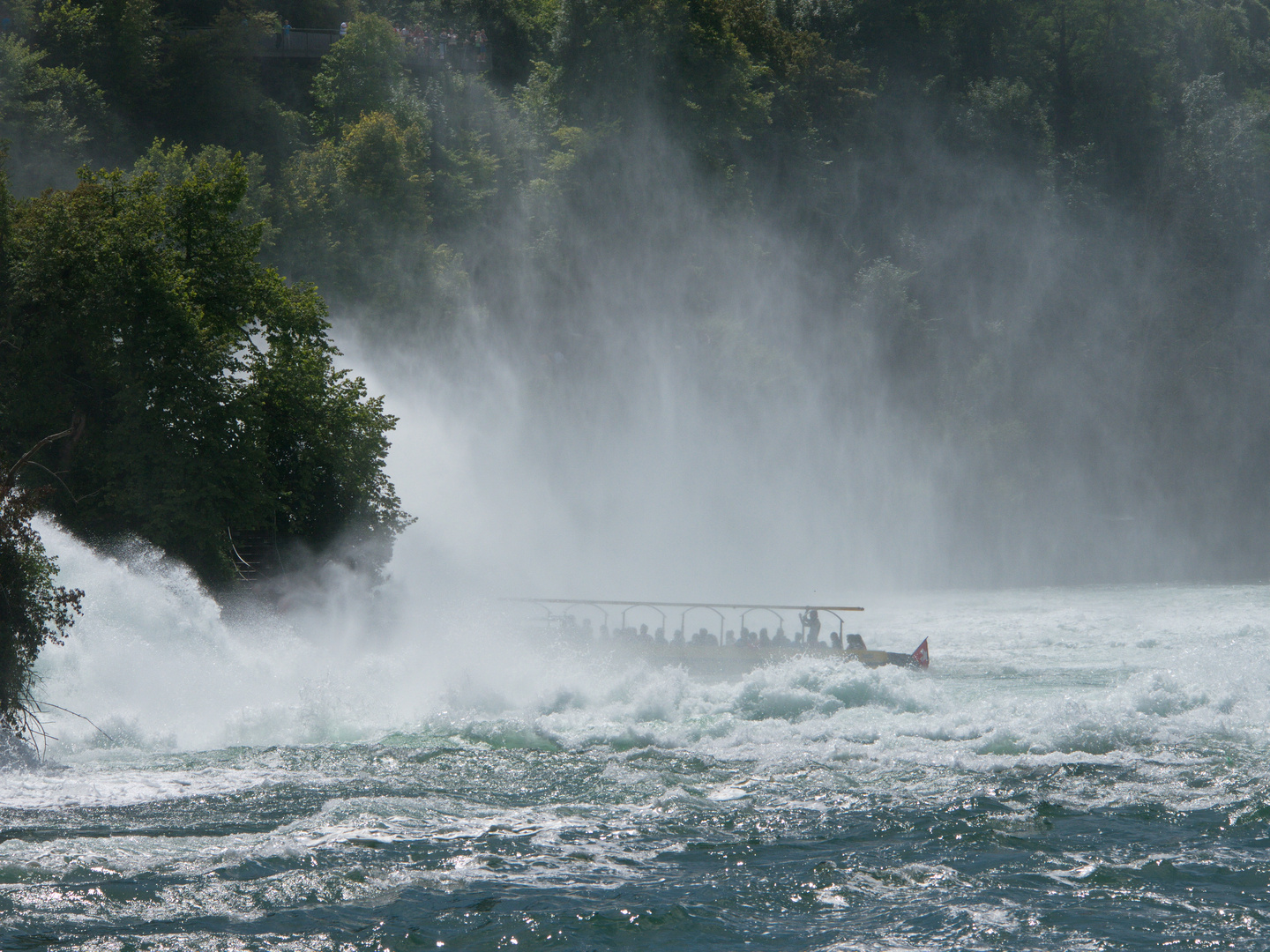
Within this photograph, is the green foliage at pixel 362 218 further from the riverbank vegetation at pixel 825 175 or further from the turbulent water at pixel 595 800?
the turbulent water at pixel 595 800

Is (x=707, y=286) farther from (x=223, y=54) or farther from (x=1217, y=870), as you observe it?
(x=1217, y=870)

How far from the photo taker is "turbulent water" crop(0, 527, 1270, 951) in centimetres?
1354

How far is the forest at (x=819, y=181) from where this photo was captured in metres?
54.0

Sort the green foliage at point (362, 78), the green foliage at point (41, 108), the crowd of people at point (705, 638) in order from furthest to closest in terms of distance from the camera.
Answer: the green foliage at point (362, 78) < the green foliage at point (41, 108) < the crowd of people at point (705, 638)

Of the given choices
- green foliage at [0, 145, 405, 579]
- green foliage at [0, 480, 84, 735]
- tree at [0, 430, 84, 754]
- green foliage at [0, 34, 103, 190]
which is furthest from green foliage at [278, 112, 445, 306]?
tree at [0, 430, 84, 754]

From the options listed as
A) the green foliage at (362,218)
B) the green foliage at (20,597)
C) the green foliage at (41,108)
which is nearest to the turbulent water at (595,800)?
the green foliage at (20,597)

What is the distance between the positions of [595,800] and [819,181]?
5372 centimetres

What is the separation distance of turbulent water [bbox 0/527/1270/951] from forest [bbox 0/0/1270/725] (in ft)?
83.0

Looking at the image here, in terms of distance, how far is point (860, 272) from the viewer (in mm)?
64688

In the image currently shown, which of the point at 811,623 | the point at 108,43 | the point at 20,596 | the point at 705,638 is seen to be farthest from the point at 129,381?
the point at 108,43

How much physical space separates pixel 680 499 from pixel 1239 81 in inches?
1897

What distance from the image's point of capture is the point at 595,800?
58.7 feet

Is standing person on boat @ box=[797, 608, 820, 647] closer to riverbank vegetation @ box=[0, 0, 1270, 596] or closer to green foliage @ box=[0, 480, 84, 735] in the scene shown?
green foliage @ box=[0, 480, 84, 735]

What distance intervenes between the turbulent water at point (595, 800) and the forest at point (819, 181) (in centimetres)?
2529
